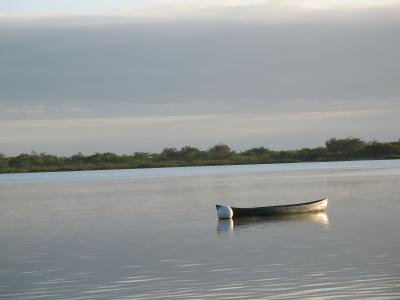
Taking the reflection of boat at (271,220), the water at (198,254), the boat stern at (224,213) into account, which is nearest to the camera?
the water at (198,254)

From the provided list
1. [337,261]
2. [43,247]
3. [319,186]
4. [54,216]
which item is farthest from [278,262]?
[319,186]

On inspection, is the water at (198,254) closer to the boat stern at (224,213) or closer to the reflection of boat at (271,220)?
the reflection of boat at (271,220)

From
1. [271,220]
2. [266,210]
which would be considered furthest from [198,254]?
[266,210]

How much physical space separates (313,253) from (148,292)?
792 cm

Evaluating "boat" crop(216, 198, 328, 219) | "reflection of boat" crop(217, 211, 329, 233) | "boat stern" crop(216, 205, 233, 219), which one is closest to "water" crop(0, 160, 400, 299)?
"reflection of boat" crop(217, 211, 329, 233)

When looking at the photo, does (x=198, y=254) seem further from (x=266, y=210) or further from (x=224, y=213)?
(x=266, y=210)

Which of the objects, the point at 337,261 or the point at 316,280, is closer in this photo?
the point at 316,280

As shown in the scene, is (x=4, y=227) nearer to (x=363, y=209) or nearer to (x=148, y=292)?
(x=363, y=209)

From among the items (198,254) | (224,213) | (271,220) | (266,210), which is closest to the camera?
(198,254)

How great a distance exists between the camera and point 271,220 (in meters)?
41.7

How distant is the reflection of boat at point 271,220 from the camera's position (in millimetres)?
39344

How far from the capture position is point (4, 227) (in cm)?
4238

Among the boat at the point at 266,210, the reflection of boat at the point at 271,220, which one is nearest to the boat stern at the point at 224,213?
the boat at the point at 266,210

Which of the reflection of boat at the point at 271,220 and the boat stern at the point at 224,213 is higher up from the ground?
the boat stern at the point at 224,213
